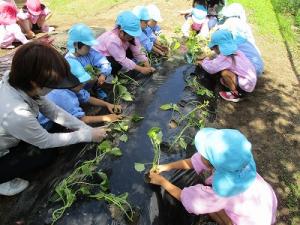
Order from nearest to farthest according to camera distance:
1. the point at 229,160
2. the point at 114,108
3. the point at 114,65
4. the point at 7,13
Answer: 1. the point at 229,160
2. the point at 114,108
3. the point at 114,65
4. the point at 7,13

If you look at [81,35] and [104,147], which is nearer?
[104,147]

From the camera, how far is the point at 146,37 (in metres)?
4.86

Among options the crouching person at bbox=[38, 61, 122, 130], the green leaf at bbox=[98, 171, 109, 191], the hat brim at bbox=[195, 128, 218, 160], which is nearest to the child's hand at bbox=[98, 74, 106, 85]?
the crouching person at bbox=[38, 61, 122, 130]

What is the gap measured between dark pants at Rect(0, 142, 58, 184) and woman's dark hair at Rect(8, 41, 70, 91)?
2.20ft

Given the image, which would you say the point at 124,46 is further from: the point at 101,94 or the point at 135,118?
the point at 135,118

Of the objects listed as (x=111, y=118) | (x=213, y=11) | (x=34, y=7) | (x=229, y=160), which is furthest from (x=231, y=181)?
(x=34, y=7)

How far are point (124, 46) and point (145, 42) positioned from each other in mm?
557

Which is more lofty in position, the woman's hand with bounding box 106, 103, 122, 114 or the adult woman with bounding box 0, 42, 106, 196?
the adult woman with bounding box 0, 42, 106, 196

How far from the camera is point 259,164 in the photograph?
12.0 ft

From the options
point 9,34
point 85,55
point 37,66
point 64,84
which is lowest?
point 9,34

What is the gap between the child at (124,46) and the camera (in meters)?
3.97

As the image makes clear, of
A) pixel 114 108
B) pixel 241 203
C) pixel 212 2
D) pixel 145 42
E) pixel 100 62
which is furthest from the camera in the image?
pixel 212 2

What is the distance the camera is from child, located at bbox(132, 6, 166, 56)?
4.77m

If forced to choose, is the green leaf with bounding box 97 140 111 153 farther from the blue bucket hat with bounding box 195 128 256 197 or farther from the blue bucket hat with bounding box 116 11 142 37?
the blue bucket hat with bounding box 116 11 142 37
